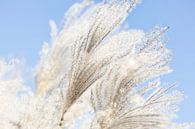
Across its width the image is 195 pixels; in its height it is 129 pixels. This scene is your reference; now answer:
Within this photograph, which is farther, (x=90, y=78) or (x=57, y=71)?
(x=57, y=71)

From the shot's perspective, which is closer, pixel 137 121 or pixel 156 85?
pixel 137 121

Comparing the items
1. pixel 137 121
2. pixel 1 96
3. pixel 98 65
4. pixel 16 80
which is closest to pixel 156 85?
pixel 137 121

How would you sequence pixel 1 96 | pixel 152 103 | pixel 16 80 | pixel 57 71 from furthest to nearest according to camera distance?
pixel 16 80, pixel 1 96, pixel 152 103, pixel 57 71

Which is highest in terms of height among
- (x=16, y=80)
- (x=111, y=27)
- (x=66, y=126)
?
(x=16, y=80)

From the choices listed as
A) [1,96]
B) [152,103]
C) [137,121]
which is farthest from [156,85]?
[1,96]

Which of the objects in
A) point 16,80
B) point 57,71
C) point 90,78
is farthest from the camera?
point 16,80

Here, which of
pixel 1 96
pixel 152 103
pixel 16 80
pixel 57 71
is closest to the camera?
pixel 57 71

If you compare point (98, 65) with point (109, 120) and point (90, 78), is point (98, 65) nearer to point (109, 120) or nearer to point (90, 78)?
point (90, 78)

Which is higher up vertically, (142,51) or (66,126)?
(142,51)

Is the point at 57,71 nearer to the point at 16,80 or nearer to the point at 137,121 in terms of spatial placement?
the point at 137,121
